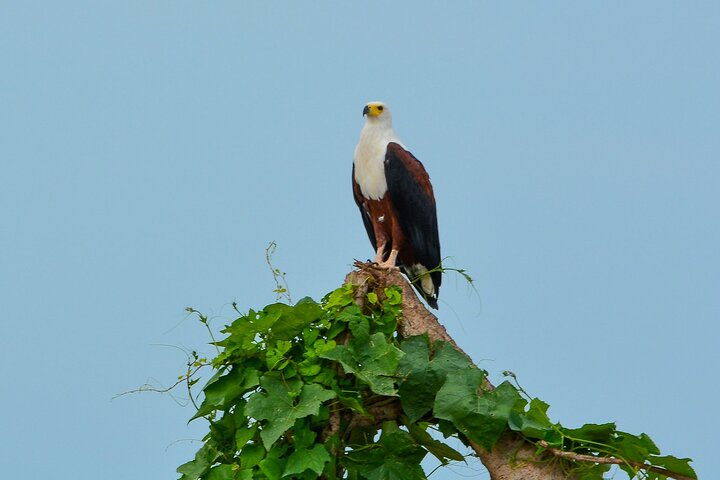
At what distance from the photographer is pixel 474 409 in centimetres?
448

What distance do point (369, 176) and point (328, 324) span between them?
179 centimetres

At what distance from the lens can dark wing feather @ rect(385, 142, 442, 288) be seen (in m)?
6.23

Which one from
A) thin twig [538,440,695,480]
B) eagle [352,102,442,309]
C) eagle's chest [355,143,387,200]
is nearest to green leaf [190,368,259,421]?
thin twig [538,440,695,480]

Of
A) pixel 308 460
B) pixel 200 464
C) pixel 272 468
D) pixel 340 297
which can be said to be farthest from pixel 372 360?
pixel 200 464

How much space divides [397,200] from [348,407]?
6.30 feet

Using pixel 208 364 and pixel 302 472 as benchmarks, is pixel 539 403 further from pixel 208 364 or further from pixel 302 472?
pixel 208 364

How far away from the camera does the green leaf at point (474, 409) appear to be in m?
4.46

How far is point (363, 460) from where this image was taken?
4656 mm

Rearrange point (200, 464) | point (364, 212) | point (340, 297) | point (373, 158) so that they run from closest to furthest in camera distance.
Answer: point (200, 464), point (340, 297), point (373, 158), point (364, 212)

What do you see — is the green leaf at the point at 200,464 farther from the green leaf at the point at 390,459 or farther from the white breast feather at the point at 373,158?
the white breast feather at the point at 373,158

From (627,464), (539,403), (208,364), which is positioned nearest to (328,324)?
(208,364)

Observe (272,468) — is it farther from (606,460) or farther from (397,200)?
(397,200)

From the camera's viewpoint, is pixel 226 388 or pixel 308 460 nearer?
pixel 308 460

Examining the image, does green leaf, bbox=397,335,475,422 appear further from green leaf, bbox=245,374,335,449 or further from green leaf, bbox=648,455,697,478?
green leaf, bbox=648,455,697,478
